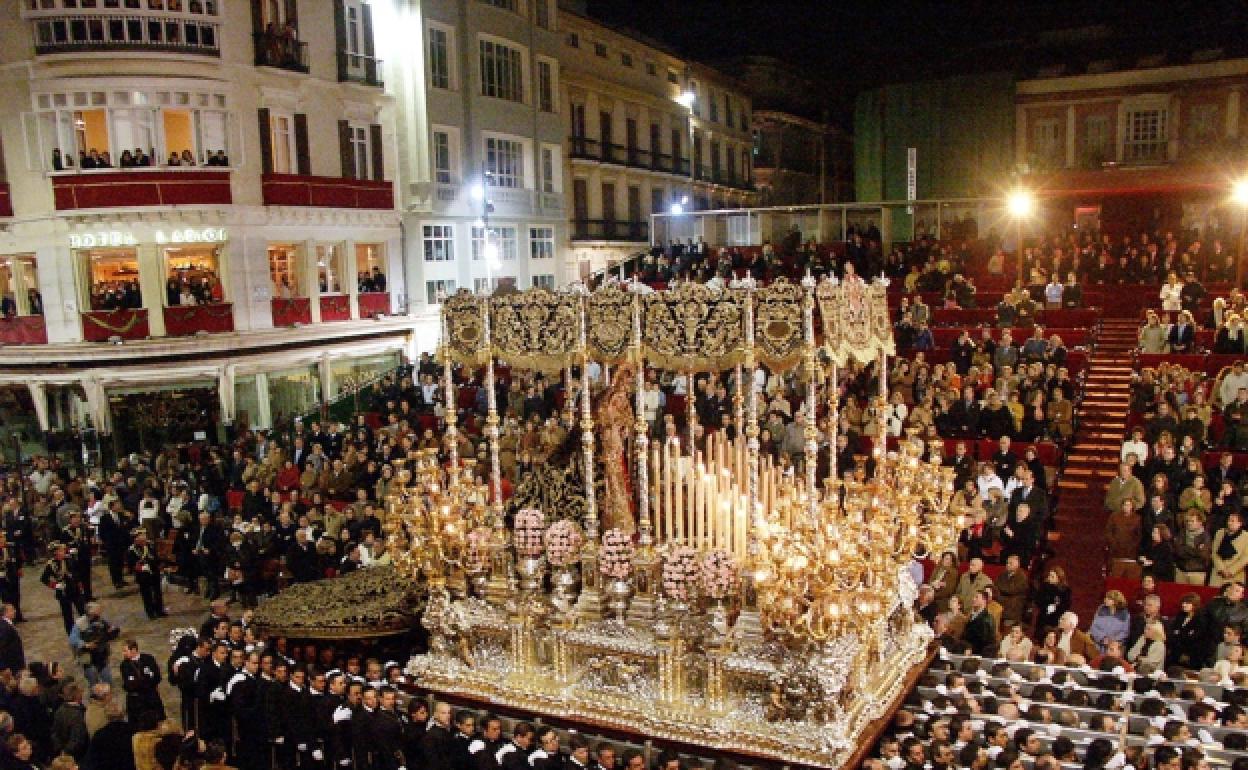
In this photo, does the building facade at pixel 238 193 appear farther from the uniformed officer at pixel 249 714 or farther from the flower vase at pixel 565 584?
the uniformed officer at pixel 249 714

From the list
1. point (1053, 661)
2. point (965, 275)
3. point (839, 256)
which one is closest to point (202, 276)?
point (839, 256)

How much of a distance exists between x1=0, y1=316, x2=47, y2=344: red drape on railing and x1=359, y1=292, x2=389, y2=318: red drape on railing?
25.2ft

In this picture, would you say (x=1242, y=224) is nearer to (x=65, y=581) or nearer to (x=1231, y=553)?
(x=1231, y=553)

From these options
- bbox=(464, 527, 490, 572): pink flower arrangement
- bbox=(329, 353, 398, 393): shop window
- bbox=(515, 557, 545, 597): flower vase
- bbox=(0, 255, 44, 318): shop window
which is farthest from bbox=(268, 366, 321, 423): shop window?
bbox=(515, 557, 545, 597): flower vase

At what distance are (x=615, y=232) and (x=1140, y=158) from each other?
18.3 m

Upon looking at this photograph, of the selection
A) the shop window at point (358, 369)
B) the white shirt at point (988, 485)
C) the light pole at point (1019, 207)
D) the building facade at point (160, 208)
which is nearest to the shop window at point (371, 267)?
the shop window at point (358, 369)

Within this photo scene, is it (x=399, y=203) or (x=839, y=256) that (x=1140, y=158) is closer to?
(x=839, y=256)

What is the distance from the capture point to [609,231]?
37875 mm

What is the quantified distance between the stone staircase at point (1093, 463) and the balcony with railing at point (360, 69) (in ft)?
64.1

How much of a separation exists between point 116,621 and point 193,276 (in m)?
10.7

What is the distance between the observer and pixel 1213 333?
18297 millimetres

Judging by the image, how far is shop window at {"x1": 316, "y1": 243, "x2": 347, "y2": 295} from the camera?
2609 centimetres

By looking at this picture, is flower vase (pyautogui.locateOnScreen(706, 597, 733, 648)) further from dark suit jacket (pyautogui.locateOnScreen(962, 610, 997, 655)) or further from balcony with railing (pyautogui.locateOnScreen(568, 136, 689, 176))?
balcony with railing (pyautogui.locateOnScreen(568, 136, 689, 176))

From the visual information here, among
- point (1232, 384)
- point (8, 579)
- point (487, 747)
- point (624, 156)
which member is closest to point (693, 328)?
point (487, 747)
